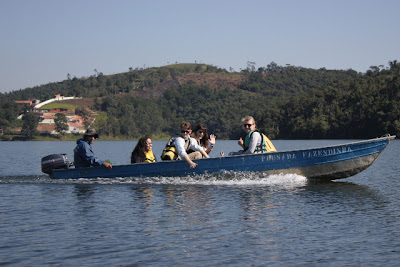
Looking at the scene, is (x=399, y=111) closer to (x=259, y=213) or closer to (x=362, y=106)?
(x=362, y=106)

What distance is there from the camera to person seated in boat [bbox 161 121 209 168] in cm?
1941

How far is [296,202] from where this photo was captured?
52.6ft

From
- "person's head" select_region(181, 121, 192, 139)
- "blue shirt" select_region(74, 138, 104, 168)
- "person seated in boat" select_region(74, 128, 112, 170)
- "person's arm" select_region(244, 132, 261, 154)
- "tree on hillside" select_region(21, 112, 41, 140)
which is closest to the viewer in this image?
"person's head" select_region(181, 121, 192, 139)

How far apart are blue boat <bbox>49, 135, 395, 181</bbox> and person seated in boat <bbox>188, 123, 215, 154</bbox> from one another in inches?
23.0

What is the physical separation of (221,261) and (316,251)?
5.96 feet

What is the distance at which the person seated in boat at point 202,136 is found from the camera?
19.7m

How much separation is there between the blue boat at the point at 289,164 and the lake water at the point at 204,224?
41cm

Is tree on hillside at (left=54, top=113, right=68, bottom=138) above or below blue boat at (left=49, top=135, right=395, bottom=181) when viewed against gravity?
above

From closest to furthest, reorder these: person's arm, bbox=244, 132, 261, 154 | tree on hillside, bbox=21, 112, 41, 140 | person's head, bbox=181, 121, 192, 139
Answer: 1. person's head, bbox=181, 121, 192, 139
2. person's arm, bbox=244, 132, 261, 154
3. tree on hillside, bbox=21, 112, 41, 140

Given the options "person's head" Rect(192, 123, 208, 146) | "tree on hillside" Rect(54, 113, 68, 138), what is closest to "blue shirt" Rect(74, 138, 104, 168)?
"person's head" Rect(192, 123, 208, 146)

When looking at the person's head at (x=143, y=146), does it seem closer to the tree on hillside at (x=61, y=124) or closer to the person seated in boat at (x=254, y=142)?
the person seated in boat at (x=254, y=142)

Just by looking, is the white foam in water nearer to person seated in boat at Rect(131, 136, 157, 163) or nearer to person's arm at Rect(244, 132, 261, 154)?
person's arm at Rect(244, 132, 261, 154)

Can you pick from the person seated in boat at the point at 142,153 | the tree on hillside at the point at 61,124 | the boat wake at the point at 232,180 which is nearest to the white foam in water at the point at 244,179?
the boat wake at the point at 232,180

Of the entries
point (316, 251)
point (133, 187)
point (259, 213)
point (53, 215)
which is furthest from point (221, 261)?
point (133, 187)
